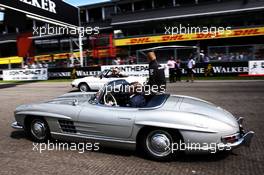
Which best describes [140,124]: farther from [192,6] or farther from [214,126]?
[192,6]

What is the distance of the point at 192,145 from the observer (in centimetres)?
495

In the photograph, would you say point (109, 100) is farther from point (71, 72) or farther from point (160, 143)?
point (71, 72)

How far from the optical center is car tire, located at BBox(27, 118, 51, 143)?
621cm

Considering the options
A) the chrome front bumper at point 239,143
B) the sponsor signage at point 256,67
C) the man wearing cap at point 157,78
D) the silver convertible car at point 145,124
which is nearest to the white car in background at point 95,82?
the man wearing cap at point 157,78

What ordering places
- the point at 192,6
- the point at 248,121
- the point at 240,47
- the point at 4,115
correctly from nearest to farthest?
the point at 248,121, the point at 4,115, the point at 240,47, the point at 192,6

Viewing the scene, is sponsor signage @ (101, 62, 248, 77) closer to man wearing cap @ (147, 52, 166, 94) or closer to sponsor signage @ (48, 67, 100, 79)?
sponsor signage @ (48, 67, 100, 79)

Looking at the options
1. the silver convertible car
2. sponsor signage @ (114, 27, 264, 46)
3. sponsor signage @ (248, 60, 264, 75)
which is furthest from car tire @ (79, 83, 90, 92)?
sponsor signage @ (114, 27, 264, 46)

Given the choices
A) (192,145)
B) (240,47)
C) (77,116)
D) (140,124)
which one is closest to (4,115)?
(77,116)

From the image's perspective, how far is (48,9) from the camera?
2497 centimetres

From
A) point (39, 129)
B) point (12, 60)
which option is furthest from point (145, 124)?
point (12, 60)

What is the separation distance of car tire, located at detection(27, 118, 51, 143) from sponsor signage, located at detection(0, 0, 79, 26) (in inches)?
626

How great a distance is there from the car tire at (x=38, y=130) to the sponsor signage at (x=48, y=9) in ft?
52.2

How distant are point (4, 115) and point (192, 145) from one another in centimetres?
644

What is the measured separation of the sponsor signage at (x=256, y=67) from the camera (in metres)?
20.4
